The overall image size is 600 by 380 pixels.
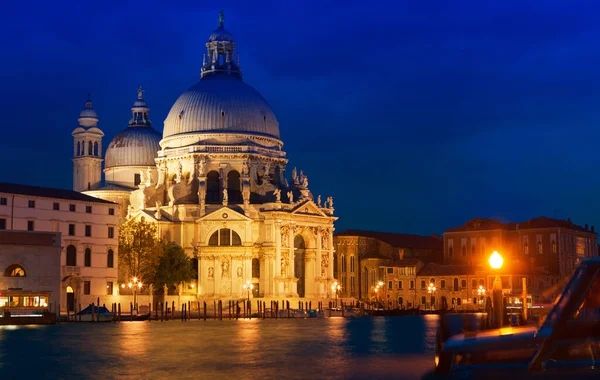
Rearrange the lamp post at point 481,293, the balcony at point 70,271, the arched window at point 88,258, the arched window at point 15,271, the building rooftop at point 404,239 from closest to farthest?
the arched window at point 15,271, the balcony at point 70,271, the arched window at point 88,258, the lamp post at point 481,293, the building rooftop at point 404,239

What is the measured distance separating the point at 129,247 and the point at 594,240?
56041mm

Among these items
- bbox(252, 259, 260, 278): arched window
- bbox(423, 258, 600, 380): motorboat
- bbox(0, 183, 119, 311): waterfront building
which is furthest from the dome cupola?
bbox(423, 258, 600, 380): motorboat

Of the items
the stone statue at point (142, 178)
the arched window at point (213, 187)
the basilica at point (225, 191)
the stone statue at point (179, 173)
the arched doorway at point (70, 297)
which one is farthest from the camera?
the stone statue at point (142, 178)

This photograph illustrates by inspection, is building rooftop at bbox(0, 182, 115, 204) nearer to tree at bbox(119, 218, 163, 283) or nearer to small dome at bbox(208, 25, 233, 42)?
tree at bbox(119, 218, 163, 283)

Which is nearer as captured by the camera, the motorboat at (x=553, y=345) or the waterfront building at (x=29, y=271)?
the motorboat at (x=553, y=345)

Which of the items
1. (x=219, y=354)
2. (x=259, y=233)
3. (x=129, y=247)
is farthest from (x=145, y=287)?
(x=219, y=354)

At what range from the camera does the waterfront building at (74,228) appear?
6325 cm

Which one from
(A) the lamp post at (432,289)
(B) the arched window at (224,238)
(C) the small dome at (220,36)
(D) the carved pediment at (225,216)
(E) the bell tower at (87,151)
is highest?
(C) the small dome at (220,36)

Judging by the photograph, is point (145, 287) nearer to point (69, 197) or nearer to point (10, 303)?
point (69, 197)

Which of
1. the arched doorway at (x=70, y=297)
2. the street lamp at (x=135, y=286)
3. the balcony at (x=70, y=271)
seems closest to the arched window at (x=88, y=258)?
the balcony at (x=70, y=271)

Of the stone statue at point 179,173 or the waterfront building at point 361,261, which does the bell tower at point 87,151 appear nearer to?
the stone statue at point 179,173

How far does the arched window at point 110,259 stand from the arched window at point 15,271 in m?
11.4

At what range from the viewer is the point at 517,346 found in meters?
13.7

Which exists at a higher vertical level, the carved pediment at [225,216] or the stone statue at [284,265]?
the carved pediment at [225,216]
